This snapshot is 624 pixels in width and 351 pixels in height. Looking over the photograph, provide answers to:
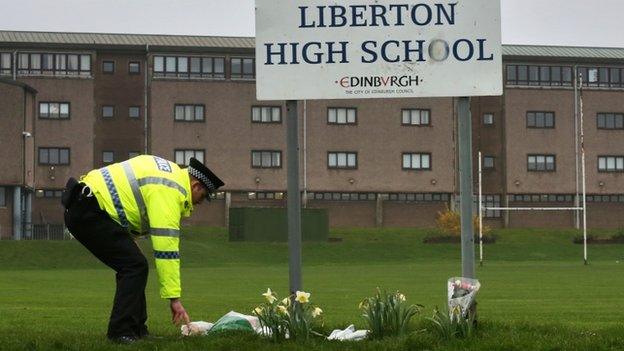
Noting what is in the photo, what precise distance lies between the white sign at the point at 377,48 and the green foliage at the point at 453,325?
251cm

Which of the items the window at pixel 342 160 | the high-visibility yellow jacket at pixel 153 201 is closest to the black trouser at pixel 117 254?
the high-visibility yellow jacket at pixel 153 201

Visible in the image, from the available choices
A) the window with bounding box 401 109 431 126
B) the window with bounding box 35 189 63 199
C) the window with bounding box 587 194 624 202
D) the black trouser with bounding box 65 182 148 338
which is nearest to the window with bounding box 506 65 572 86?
the window with bounding box 401 109 431 126

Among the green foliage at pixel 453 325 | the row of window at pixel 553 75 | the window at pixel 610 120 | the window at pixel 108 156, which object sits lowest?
the green foliage at pixel 453 325

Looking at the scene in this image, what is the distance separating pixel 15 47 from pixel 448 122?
31945 millimetres

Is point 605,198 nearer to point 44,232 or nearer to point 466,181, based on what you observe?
point 44,232

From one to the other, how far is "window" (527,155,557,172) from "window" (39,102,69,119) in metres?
34.7

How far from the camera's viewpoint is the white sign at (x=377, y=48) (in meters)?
12.2

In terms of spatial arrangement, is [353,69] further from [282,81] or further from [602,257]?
[602,257]

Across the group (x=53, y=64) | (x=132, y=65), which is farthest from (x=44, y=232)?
(x=132, y=65)

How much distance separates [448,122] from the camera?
94688mm

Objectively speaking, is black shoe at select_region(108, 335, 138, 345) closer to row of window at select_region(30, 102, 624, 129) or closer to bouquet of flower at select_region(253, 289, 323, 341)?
bouquet of flower at select_region(253, 289, 323, 341)

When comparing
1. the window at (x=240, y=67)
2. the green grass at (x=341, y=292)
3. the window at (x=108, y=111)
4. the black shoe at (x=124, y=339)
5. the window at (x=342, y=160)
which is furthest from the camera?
the window at (x=108, y=111)

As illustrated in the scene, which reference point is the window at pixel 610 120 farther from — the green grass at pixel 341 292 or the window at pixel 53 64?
the window at pixel 53 64

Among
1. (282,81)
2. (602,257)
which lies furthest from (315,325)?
(602,257)
